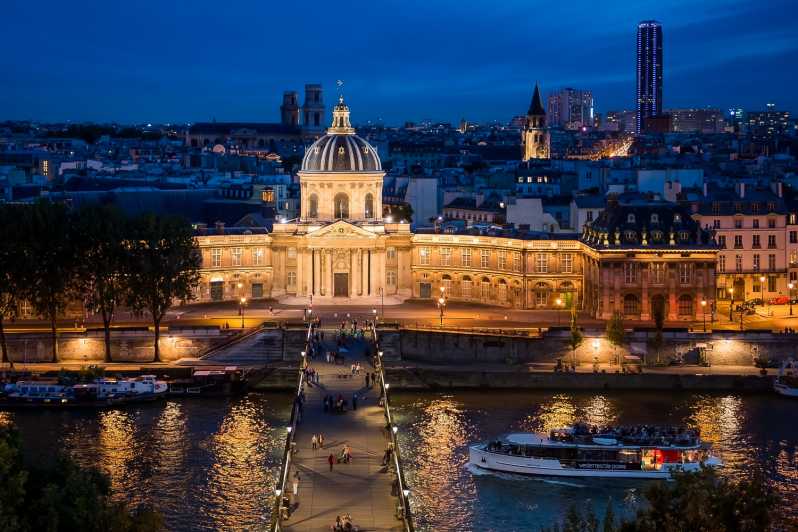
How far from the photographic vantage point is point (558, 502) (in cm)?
7319

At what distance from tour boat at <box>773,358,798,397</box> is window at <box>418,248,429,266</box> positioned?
32.3 metres

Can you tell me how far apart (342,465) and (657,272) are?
45364 mm

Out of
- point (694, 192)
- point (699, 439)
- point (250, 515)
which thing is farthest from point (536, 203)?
point (250, 515)

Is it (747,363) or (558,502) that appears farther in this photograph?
(747,363)

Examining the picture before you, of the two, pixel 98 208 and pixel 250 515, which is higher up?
pixel 98 208

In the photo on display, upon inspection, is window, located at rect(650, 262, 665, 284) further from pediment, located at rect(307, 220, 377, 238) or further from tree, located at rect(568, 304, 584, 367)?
pediment, located at rect(307, 220, 377, 238)

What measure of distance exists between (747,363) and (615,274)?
12534 millimetres

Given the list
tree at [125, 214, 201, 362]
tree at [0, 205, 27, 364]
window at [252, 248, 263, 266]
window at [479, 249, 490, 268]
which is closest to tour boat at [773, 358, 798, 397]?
window at [479, 249, 490, 268]

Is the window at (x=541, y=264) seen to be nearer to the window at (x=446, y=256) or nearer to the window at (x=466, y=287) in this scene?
the window at (x=466, y=287)

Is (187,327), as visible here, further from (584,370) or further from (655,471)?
(655,471)

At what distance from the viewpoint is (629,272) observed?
11300 centimetres

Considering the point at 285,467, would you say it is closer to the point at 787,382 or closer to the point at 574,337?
the point at 574,337

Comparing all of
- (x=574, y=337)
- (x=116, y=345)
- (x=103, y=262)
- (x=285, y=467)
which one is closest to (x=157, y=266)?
(x=103, y=262)

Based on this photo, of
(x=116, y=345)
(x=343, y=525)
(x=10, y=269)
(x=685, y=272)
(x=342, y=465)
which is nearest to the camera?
(x=343, y=525)
